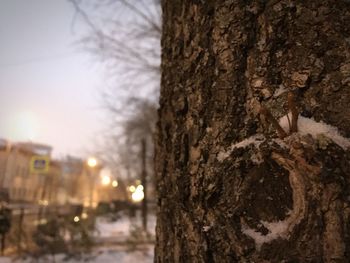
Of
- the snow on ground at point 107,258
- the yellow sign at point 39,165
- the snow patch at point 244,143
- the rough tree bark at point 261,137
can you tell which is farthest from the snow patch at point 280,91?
the yellow sign at point 39,165

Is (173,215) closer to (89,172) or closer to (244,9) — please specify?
(244,9)

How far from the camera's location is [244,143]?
102 cm

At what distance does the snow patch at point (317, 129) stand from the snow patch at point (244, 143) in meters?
0.07

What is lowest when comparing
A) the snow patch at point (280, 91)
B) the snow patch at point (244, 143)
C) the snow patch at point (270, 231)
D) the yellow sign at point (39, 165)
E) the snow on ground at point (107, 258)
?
the snow on ground at point (107, 258)

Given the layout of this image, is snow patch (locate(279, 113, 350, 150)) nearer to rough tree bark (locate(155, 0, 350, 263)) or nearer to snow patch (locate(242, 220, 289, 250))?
rough tree bark (locate(155, 0, 350, 263))

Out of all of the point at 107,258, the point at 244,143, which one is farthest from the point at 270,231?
the point at 107,258

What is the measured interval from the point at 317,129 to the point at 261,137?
0.13m

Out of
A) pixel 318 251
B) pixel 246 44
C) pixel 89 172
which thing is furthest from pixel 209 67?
pixel 89 172

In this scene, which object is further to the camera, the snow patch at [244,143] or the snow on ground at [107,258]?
the snow on ground at [107,258]

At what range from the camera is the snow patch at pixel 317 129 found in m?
0.93

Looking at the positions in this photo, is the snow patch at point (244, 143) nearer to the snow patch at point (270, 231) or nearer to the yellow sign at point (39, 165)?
the snow patch at point (270, 231)

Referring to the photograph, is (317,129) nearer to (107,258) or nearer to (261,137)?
(261,137)

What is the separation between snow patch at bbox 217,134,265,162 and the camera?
39.4 inches

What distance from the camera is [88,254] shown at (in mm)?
7340
